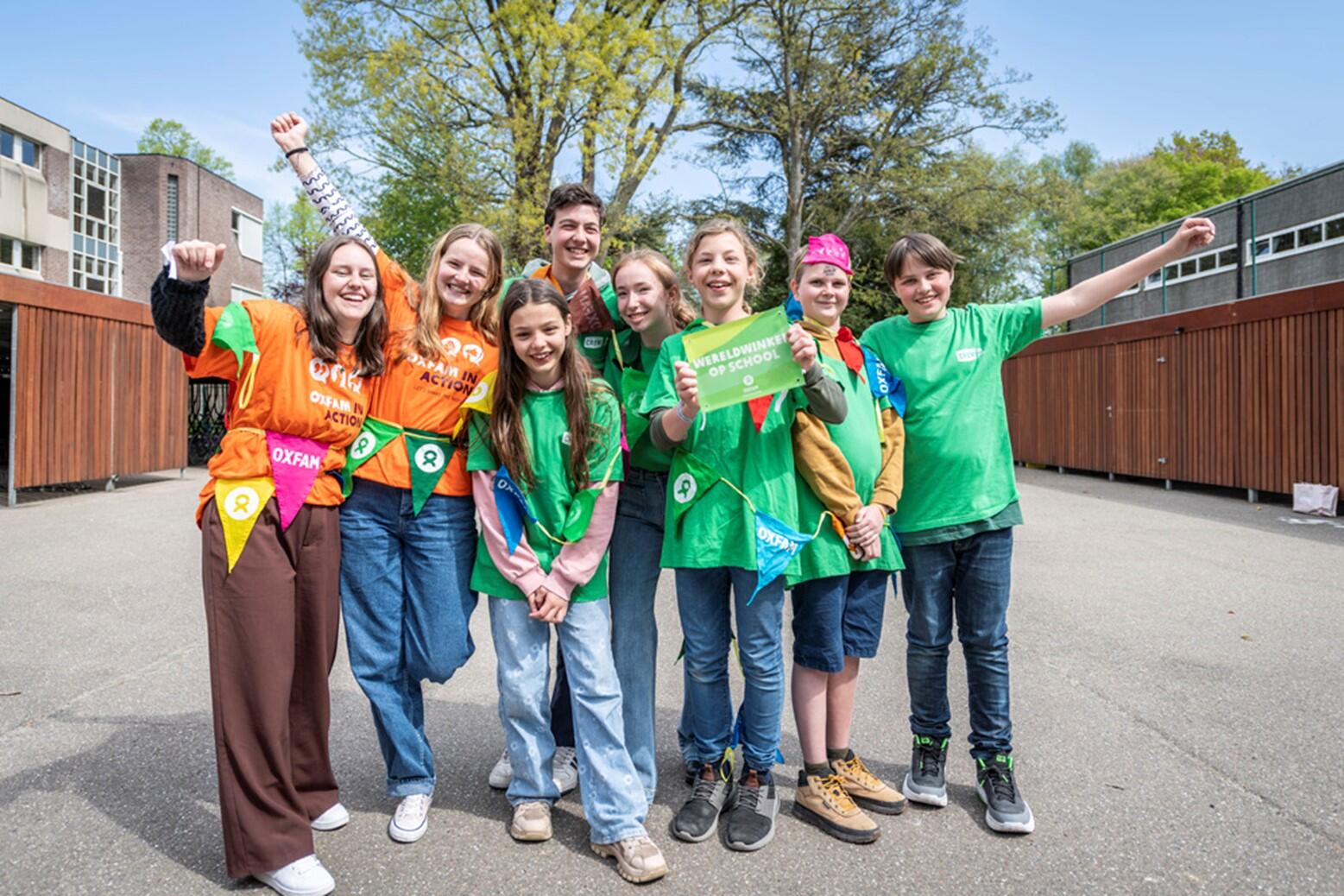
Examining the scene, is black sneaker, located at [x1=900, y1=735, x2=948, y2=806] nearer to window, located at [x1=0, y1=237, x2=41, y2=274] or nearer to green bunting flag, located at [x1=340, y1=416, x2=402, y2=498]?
green bunting flag, located at [x1=340, y1=416, x2=402, y2=498]

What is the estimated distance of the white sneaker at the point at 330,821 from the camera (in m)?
2.96

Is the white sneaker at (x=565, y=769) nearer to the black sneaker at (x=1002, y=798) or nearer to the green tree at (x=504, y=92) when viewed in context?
the black sneaker at (x=1002, y=798)

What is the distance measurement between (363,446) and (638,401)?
0.98m

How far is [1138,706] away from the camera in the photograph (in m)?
4.20

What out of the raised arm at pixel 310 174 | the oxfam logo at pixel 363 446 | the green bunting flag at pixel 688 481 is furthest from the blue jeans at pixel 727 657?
the raised arm at pixel 310 174

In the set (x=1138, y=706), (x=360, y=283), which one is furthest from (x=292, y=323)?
(x=1138, y=706)

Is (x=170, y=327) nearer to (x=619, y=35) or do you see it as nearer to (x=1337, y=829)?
(x=1337, y=829)

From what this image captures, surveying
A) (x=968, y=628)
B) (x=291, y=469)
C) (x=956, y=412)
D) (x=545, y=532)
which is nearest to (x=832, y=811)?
(x=968, y=628)

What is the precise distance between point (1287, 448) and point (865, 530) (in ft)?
41.0

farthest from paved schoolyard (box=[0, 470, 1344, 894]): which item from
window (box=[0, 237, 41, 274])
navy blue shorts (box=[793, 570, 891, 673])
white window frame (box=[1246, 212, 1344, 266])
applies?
window (box=[0, 237, 41, 274])

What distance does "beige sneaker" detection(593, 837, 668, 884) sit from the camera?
2.62 meters

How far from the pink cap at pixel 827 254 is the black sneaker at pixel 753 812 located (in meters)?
1.81

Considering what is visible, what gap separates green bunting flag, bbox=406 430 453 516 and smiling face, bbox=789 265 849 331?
1.37 metres

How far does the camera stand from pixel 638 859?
265 centimetres
